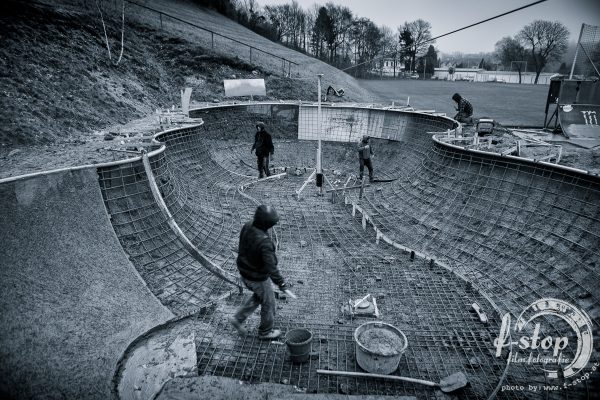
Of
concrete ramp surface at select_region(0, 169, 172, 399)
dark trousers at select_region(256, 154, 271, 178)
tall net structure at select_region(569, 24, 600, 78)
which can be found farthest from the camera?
dark trousers at select_region(256, 154, 271, 178)

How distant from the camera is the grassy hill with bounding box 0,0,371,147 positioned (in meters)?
8.22

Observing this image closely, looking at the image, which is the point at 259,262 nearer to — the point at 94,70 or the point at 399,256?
the point at 399,256

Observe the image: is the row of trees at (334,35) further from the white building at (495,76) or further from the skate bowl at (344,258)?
the skate bowl at (344,258)

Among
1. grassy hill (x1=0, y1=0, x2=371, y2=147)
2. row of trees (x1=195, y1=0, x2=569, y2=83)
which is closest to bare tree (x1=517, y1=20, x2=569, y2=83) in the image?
row of trees (x1=195, y1=0, x2=569, y2=83)

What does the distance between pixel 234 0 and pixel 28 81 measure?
39.4 meters

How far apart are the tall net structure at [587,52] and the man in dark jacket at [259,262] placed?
11786mm

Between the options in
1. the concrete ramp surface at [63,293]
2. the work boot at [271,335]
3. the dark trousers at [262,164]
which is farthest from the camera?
the dark trousers at [262,164]

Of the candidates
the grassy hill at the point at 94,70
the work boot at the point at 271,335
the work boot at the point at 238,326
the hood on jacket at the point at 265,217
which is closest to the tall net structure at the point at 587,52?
the grassy hill at the point at 94,70

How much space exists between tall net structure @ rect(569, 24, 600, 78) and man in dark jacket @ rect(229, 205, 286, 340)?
11786mm

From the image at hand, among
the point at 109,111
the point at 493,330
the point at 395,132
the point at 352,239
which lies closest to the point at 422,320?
the point at 493,330

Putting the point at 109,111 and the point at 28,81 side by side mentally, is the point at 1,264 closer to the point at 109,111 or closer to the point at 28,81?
the point at 28,81

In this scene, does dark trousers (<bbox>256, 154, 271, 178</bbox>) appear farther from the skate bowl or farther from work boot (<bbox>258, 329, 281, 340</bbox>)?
work boot (<bbox>258, 329, 281, 340</bbox>)

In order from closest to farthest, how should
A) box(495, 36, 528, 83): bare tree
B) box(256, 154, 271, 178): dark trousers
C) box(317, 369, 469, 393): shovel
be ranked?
box(317, 369, 469, 393): shovel → box(256, 154, 271, 178): dark trousers → box(495, 36, 528, 83): bare tree

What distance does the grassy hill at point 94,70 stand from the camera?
822cm
